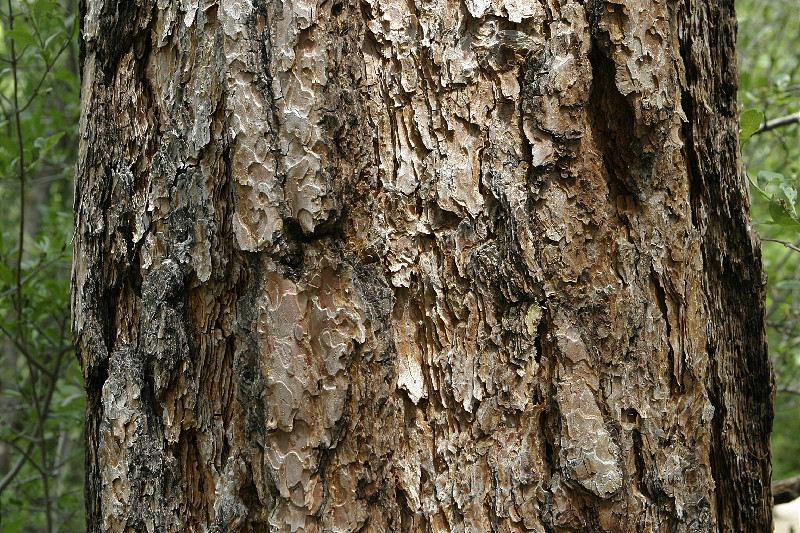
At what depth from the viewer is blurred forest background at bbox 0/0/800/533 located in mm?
1934

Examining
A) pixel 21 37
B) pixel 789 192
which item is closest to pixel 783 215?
pixel 789 192

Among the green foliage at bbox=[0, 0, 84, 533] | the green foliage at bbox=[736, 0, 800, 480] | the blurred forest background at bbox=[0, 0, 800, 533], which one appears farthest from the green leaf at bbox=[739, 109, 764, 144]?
the green foliage at bbox=[0, 0, 84, 533]

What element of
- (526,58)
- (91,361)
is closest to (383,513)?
(91,361)

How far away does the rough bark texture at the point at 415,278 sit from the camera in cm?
83

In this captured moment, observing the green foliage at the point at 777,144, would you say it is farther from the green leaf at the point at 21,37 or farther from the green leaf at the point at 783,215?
the green leaf at the point at 21,37

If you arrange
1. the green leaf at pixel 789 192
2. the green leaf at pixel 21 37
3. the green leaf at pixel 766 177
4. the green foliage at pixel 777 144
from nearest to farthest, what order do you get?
the green leaf at pixel 789 192 < the green leaf at pixel 766 177 < the green leaf at pixel 21 37 < the green foliage at pixel 777 144

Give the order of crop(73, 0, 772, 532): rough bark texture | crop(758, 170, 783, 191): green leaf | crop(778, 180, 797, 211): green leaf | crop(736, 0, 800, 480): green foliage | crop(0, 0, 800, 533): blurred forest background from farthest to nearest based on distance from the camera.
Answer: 1. crop(736, 0, 800, 480): green foliage
2. crop(0, 0, 800, 533): blurred forest background
3. crop(758, 170, 783, 191): green leaf
4. crop(778, 180, 797, 211): green leaf
5. crop(73, 0, 772, 532): rough bark texture

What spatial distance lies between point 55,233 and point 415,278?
6.89 ft

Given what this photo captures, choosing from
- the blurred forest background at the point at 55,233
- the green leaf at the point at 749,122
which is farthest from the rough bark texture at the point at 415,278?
the blurred forest background at the point at 55,233

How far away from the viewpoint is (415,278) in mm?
864

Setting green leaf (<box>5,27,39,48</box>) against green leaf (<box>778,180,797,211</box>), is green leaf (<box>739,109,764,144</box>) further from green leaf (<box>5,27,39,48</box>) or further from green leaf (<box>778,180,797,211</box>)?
green leaf (<box>5,27,39,48</box>)

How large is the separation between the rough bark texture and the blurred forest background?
518 mm

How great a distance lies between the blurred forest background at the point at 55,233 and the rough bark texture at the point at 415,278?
0.52m

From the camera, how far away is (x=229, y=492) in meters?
0.87
